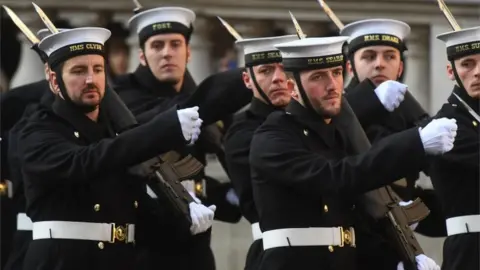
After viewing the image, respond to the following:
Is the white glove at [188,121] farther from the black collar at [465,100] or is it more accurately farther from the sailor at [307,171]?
the black collar at [465,100]

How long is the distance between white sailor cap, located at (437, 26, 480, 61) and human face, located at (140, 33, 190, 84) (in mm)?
2057

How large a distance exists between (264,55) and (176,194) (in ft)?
4.49

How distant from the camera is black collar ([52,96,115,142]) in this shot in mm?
8500

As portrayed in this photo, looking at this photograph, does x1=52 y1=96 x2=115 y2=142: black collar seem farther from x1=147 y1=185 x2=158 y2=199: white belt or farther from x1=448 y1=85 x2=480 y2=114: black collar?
x1=448 y1=85 x2=480 y2=114: black collar

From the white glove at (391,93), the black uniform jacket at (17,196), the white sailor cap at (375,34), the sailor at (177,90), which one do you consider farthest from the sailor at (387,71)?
the black uniform jacket at (17,196)

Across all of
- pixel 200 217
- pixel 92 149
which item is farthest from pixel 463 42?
pixel 92 149

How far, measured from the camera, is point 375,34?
9852mm

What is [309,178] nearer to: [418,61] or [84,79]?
[84,79]

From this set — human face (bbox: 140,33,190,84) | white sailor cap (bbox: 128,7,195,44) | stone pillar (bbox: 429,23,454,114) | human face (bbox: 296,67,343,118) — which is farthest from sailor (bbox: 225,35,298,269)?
stone pillar (bbox: 429,23,454,114)

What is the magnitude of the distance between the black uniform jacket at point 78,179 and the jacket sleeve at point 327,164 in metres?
0.56

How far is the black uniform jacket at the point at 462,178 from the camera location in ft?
29.3

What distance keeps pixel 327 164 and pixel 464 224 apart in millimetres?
1443

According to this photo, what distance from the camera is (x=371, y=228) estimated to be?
332 inches

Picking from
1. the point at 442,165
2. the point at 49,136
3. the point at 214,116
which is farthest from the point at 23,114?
the point at 442,165
